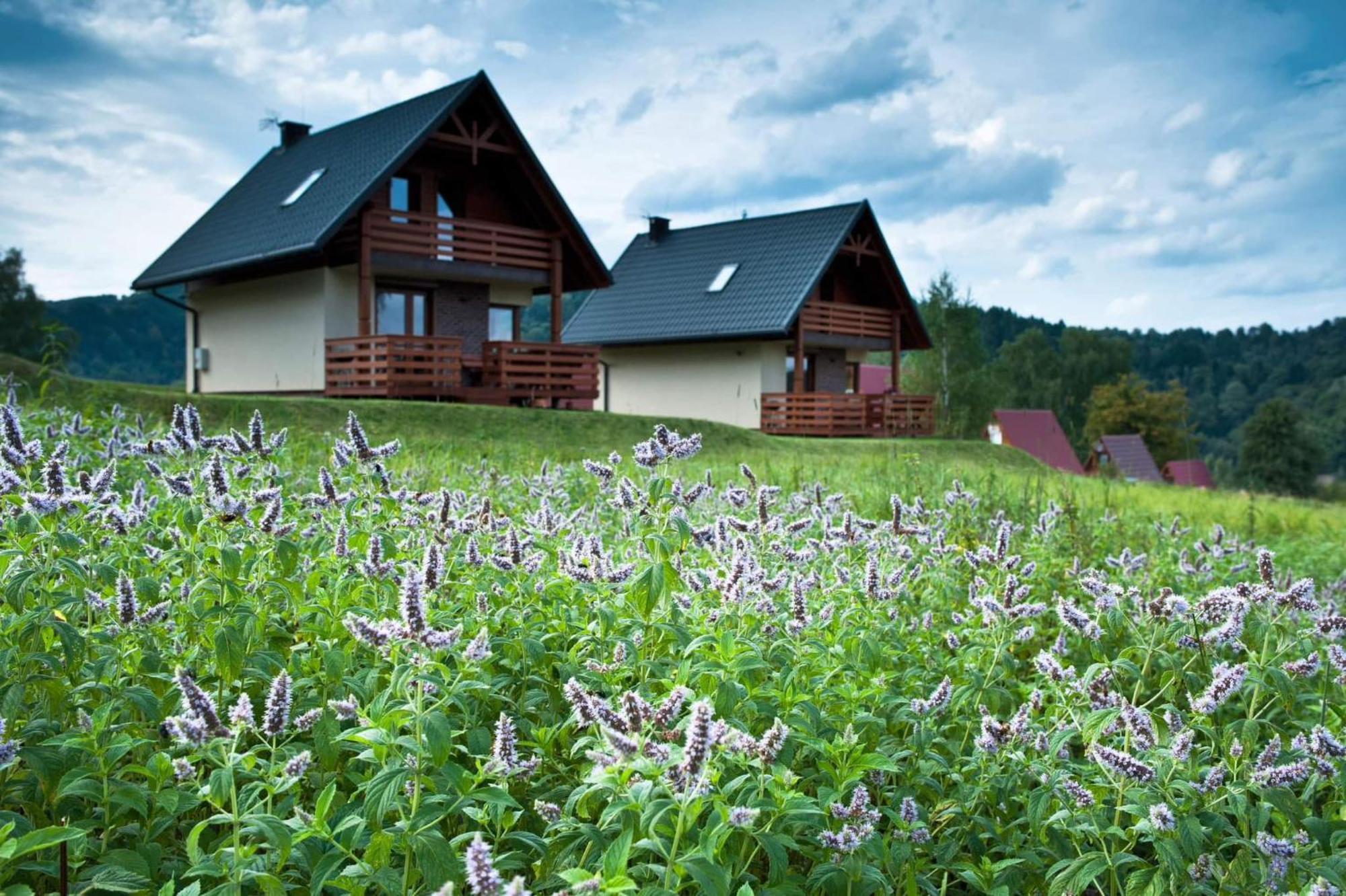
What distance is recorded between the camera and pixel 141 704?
259cm

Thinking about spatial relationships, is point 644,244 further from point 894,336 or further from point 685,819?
point 685,819

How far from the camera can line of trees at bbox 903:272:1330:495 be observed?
4531 cm

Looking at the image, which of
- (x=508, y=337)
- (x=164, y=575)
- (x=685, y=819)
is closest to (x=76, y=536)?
(x=164, y=575)

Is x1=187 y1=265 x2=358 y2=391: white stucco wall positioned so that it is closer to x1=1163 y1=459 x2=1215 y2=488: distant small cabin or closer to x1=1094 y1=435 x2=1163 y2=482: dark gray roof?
x1=1163 y1=459 x2=1215 y2=488: distant small cabin

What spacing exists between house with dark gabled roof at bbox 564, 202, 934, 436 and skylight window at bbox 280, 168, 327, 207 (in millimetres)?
9548

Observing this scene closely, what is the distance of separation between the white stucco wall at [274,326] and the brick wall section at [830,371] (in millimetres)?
15272

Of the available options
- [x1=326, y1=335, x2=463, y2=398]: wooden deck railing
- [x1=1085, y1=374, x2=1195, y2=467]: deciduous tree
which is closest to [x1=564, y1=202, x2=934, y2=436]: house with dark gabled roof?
[x1=326, y1=335, x2=463, y2=398]: wooden deck railing

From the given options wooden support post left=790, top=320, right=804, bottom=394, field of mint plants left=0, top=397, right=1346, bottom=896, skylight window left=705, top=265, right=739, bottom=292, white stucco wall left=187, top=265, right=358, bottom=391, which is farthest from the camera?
skylight window left=705, top=265, right=739, bottom=292

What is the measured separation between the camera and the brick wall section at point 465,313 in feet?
77.4

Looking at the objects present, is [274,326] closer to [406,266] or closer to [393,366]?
[406,266]

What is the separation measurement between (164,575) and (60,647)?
65 cm

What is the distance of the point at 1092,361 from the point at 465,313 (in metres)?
71.9

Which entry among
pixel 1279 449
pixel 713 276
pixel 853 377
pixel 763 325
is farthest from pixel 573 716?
pixel 1279 449

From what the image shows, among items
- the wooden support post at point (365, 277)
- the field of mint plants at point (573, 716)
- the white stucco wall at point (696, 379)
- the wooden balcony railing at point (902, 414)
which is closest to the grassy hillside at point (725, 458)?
the field of mint plants at point (573, 716)
